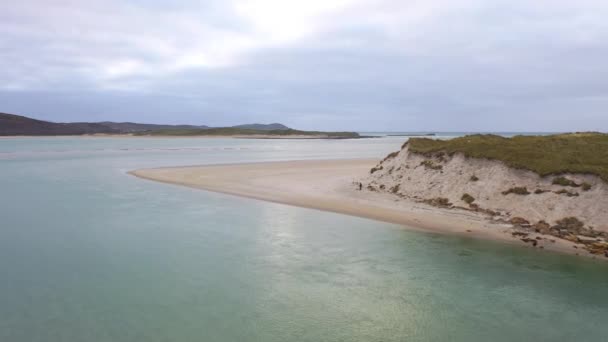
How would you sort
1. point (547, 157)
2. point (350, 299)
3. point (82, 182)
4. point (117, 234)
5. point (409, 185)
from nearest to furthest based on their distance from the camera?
point (350, 299) < point (117, 234) < point (547, 157) < point (409, 185) < point (82, 182)

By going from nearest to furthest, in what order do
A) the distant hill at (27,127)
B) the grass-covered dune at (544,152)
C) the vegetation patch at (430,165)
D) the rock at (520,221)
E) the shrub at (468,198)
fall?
the rock at (520,221)
the grass-covered dune at (544,152)
the shrub at (468,198)
the vegetation patch at (430,165)
the distant hill at (27,127)

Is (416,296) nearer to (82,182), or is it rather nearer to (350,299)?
(350,299)

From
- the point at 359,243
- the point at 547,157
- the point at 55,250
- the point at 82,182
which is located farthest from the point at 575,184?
the point at 82,182

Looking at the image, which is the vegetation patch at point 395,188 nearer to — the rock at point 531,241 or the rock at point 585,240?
the rock at point 531,241

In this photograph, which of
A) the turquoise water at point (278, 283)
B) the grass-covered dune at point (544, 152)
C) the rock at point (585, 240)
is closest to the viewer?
the turquoise water at point (278, 283)

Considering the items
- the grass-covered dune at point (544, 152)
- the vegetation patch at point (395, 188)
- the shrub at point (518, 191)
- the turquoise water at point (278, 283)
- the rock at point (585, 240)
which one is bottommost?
the turquoise water at point (278, 283)

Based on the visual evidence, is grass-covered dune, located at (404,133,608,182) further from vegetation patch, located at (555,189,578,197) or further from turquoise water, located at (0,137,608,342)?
turquoise water, located at (0,137,608,342)

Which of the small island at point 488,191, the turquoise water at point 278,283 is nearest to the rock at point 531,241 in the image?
the small island at point 488,191

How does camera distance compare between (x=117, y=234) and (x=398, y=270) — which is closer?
(x=398, y=270)
